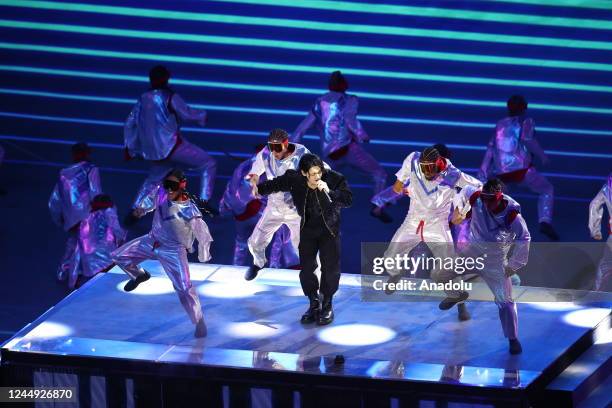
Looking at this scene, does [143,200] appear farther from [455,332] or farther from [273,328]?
[455,332]

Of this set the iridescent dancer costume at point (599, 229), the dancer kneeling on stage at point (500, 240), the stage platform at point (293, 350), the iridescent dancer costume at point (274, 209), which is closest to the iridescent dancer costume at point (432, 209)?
the dancer kneeling on stage at point (500, 240)

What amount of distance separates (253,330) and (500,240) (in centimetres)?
182

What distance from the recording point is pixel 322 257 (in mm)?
11320

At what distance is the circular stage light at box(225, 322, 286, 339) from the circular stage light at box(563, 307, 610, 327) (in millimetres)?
1957

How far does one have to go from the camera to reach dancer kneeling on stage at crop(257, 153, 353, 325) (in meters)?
11.0

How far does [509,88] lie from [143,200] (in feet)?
16.0

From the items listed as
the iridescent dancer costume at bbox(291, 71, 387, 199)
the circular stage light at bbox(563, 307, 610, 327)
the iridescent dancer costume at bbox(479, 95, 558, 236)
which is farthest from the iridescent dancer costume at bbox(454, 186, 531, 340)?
the iridescent dancer costume at bbox(291, 71, 387, 199)

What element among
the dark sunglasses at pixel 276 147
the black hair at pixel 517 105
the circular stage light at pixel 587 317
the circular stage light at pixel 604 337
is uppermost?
the black hair at pixel 517 105

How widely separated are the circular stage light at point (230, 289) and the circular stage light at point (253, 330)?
0.61m

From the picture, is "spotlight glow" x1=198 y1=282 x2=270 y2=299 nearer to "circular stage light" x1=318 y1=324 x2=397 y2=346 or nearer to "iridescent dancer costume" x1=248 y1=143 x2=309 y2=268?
"iridescent dancer costume" x1=248 y1=143 x2=309 y2=268

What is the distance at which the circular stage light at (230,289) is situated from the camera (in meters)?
12.2

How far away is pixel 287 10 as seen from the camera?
51.1 ft

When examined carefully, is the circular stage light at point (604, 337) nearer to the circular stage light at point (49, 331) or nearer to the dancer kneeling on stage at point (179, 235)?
the dancer kneeling on stage at point (179, 235)

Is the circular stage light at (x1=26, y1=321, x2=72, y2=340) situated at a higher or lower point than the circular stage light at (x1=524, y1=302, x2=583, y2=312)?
lower
